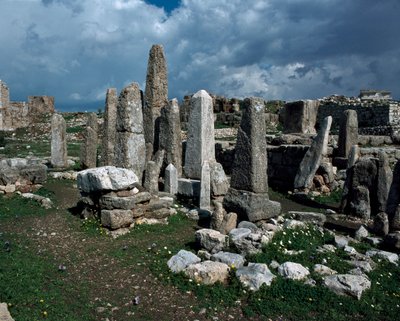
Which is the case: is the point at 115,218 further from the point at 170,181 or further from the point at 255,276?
the point at 255,276

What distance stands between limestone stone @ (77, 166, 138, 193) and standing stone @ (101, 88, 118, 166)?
501 cm

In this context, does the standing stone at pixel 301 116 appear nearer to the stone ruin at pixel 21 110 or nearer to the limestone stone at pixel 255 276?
the limestone stone at pixel 255 276

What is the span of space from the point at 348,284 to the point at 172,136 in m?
8.26

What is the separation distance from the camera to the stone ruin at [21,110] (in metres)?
34.4

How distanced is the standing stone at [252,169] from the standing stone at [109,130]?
6.61 meters

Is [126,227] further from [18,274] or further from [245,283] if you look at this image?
[245,283]

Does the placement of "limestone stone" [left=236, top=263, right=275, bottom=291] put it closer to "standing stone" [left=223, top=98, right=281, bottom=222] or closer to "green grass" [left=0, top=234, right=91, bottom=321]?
"green grass" [left=0, top=234, right=91, bottom=321]

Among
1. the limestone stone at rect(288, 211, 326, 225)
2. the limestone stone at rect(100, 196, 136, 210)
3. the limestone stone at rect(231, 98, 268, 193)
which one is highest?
the limestone stone at rect(231, 98, 268, 193)

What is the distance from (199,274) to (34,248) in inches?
145

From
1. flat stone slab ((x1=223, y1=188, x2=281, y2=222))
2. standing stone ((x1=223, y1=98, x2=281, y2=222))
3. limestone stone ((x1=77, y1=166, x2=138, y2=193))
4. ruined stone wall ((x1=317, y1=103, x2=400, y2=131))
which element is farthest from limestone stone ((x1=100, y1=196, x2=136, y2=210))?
ruined stone wall ((x1=317, y1=103, x2=400, y2=131))

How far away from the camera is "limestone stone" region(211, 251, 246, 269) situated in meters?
6.80

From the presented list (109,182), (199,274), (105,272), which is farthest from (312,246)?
(109,182)

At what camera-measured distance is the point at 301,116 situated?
19938mm

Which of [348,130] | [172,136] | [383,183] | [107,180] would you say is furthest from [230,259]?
[348,130]
